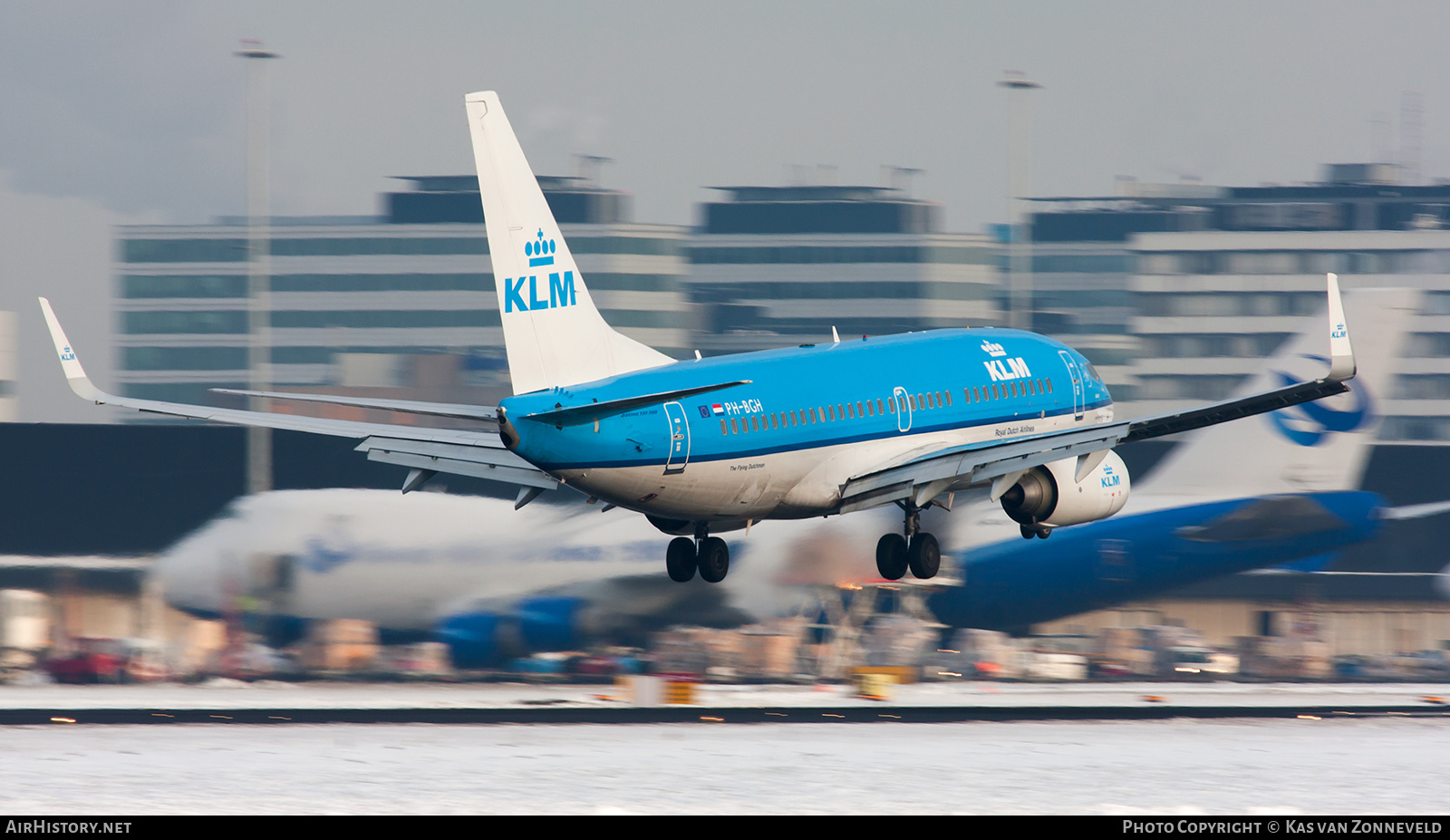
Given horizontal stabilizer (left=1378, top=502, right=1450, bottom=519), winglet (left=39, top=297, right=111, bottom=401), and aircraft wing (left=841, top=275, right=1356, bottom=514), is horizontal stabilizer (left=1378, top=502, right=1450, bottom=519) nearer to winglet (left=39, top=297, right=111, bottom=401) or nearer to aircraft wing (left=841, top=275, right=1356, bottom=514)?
aircraft wing (left=841, top=275, right=1356, bottom=514)

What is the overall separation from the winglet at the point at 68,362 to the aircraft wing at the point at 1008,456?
1932 centimetres

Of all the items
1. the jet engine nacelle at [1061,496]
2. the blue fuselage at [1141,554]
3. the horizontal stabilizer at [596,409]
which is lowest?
the blue fuselage at [1141,554]

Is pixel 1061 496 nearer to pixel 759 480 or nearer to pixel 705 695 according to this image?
pixel 759 480

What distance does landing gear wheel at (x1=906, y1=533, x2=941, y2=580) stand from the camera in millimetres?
47625

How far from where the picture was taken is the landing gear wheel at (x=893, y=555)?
1884 inches

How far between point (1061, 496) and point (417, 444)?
57.3 ft

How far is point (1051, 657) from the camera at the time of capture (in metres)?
74.4

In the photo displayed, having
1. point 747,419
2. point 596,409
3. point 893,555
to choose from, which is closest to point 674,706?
point 893,555

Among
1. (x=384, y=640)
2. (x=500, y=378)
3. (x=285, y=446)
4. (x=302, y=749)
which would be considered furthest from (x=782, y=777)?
(x=500, y=378)

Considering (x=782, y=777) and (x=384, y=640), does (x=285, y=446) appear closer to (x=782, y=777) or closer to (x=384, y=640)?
(x=384, y=640)

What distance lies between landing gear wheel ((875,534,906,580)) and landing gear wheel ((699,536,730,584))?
4.27 metres

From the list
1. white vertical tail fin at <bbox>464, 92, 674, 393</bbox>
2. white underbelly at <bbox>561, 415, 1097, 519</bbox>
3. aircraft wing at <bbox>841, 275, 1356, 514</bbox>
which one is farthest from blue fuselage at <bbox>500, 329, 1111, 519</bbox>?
white vertical tail fin at <bbox>464, 92, 674, 393</bbox>

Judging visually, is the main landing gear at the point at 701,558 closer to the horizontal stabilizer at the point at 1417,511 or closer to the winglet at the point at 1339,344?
the winglet at the point at 1339,344

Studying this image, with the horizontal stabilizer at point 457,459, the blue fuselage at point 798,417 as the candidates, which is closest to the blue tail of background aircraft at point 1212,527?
the blue fuselage at point 798,417
